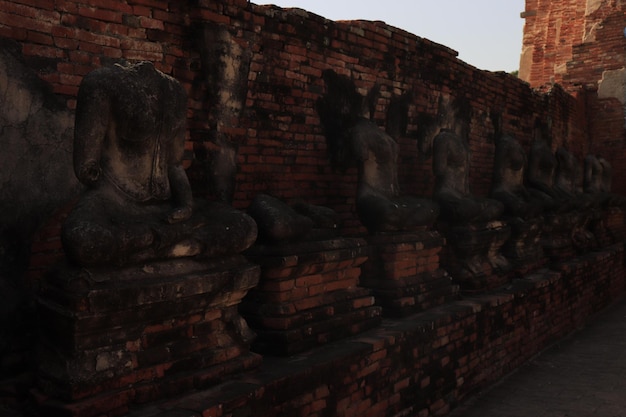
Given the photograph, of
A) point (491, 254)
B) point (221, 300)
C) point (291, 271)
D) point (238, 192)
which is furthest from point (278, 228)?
point (491, 254)

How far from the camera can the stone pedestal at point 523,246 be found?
711cm

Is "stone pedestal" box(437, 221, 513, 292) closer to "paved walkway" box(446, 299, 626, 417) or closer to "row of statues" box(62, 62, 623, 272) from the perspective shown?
"paved walkway" box(446, 299, 626, 417)

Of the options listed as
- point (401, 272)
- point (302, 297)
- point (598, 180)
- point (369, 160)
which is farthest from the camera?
point (598, 180)

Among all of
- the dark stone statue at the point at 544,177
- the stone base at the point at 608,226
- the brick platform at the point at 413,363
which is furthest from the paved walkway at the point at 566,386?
the stone base at the point at 608,226

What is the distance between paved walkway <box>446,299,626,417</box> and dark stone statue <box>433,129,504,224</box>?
154 centimetres

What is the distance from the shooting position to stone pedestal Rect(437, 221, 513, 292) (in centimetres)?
614

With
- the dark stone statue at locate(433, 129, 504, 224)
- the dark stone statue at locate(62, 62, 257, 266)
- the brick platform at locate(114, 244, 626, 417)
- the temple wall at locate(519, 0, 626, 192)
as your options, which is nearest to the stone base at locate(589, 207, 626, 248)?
the temple wall at locate(519, 0, 626, 192)

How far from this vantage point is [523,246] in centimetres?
733

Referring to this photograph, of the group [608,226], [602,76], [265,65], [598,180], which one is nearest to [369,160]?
[265,65]

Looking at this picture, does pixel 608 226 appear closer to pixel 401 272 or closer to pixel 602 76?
pixel 602 76

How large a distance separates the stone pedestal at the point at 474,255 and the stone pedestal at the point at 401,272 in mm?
886

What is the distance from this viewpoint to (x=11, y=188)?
344 centimetres

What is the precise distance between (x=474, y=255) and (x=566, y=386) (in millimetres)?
1431

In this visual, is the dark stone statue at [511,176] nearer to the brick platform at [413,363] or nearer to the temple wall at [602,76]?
the brick platform at [413,363]
